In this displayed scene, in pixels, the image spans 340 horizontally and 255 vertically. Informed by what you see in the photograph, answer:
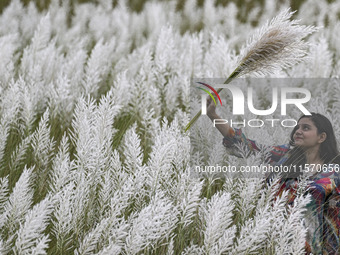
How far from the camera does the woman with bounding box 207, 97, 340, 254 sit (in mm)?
1581

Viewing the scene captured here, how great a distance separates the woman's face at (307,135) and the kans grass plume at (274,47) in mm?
499

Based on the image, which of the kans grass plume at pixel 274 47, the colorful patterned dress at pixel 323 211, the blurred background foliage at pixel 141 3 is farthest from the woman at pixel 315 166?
the blurred background foliage at pixel 141 3

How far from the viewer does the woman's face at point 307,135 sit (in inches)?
69.5

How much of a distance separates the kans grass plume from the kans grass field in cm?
15

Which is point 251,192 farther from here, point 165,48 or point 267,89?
point 165,48

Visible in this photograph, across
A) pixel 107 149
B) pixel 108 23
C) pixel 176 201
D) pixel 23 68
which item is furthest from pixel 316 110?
pixel 108 23

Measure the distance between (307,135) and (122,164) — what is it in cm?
81

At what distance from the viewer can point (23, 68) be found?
8.62ft

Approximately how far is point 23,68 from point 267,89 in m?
1.49

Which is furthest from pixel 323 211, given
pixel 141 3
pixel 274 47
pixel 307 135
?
pixel 141 3

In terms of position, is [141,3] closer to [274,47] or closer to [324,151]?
[324,151]

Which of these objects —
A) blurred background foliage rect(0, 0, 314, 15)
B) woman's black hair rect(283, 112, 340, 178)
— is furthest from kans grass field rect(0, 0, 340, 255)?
blurred background foliage rect(0, 0, 314, 15)

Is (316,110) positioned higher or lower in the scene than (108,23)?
lower

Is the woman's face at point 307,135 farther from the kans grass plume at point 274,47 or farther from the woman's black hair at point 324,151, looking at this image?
the kans grass plume at point 274,47
